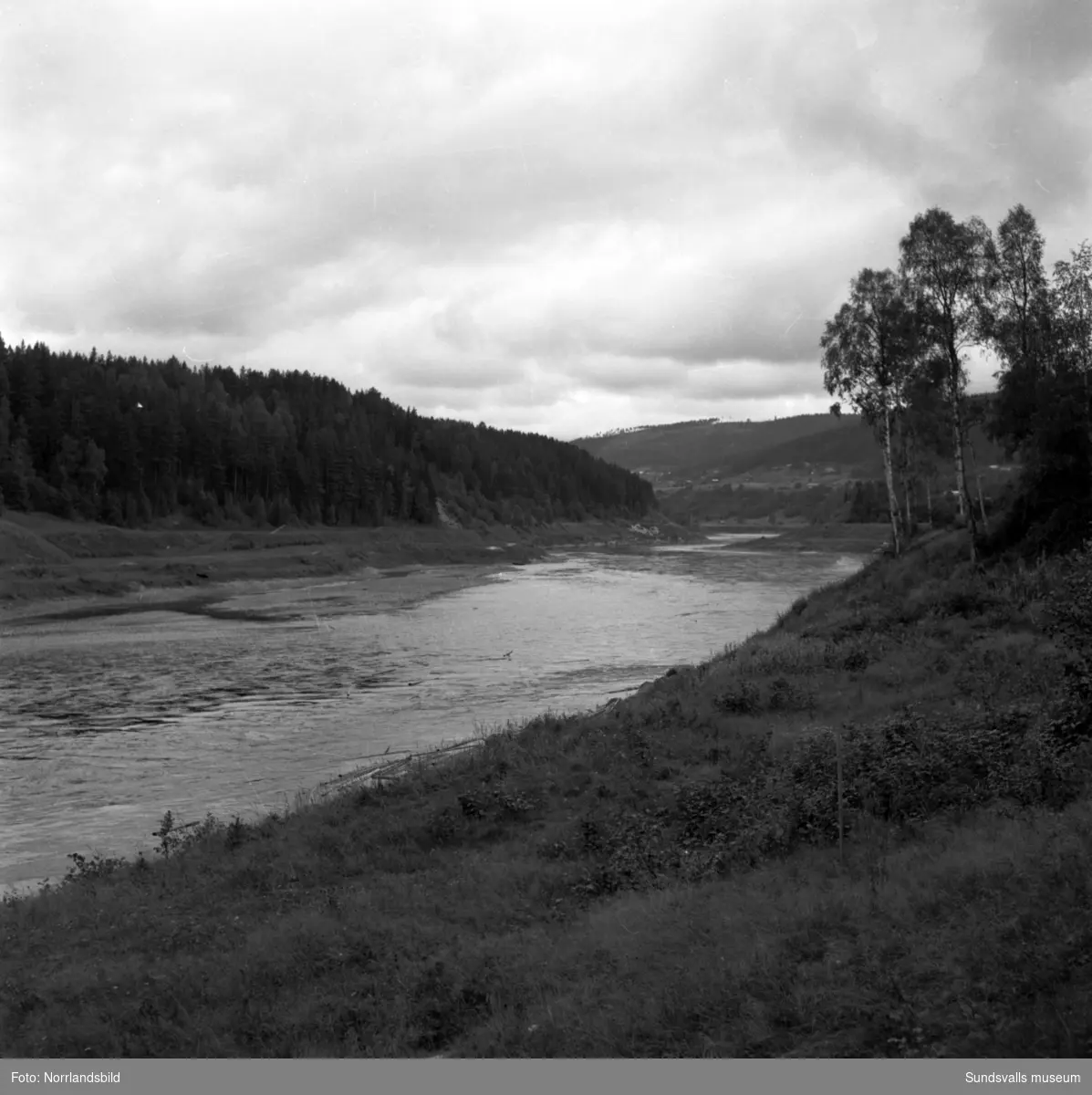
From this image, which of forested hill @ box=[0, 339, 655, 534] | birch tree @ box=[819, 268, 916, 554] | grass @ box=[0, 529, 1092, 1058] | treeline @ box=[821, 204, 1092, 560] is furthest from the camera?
forested hill @ box=[0, 339, 655, 534]

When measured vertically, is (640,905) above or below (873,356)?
below

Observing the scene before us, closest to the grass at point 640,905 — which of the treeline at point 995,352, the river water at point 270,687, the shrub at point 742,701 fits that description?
the shrub at point 742,701

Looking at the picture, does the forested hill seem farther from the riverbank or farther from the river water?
the river water

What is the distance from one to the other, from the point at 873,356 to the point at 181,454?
112 metres

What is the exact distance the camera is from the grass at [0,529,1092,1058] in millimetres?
8688

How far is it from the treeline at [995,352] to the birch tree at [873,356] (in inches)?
2.4

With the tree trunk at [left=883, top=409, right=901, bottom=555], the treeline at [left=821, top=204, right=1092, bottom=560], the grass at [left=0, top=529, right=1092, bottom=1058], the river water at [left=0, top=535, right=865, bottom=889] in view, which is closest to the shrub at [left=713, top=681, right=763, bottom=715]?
the grass at [left=0, top=529, right=1092, bottom=1058]

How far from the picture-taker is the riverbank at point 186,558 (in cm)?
7550

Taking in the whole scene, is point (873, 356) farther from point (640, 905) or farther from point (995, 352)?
point (640, 905)

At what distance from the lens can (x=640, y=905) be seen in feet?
39.7

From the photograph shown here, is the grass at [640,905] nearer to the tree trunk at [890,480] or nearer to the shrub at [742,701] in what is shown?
the shrub at [742,701]

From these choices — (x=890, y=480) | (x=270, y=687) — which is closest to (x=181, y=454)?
(x=270, y=687)

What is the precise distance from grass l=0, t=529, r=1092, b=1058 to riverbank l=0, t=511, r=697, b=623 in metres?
56.3
